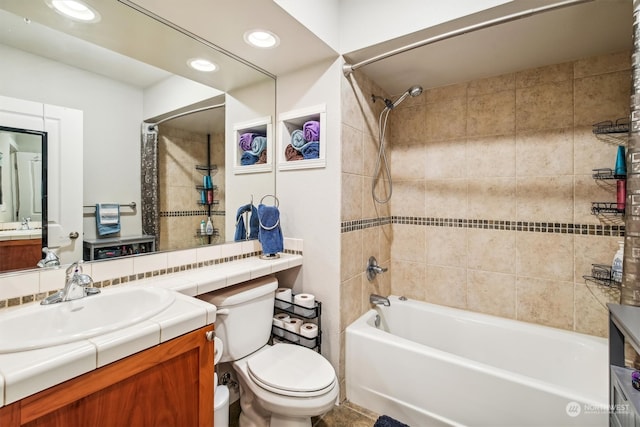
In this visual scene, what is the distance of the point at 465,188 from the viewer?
2.13m

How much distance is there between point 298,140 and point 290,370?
53.9 inches

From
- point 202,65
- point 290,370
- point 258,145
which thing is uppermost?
point 202,65

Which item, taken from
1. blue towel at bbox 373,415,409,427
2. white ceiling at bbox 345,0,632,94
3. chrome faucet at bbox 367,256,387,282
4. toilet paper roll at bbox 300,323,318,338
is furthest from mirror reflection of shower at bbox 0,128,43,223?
blue towel at bbox 373,415,409,427

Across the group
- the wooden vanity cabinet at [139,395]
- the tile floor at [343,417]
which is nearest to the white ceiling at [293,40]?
the wooden vanity cabinet at [139,395]

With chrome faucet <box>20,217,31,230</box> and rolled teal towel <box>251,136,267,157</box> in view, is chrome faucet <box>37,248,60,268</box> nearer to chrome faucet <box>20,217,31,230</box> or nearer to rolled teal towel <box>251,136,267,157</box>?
chrome faucet <box>20,217,31,230</box>

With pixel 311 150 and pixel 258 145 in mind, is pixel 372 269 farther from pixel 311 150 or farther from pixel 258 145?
pixel 258 145

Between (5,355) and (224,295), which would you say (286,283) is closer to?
(224,295)

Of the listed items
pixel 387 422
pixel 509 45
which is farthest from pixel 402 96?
pixel 387 422

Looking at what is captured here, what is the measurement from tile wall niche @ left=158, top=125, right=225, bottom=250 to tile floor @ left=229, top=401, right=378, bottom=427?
1.05m

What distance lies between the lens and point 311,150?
1.88 metres

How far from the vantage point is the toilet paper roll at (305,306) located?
176 cm

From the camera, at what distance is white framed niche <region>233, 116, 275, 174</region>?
1986mm

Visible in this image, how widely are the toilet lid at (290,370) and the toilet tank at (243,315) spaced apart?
0.09m

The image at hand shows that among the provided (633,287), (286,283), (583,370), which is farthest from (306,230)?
(583,370)
